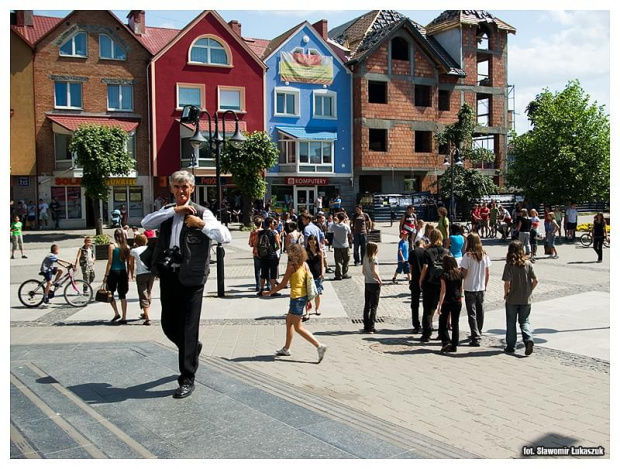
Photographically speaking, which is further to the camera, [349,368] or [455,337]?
[455,337]

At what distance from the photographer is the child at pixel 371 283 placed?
1041cm

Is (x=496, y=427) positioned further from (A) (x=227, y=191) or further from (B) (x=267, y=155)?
(A) (x=227, y=191)

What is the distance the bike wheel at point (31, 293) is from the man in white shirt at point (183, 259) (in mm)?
8629

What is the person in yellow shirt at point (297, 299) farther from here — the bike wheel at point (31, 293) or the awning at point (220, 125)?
the awning at point (220, 125)

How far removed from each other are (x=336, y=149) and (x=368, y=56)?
654 centimetres

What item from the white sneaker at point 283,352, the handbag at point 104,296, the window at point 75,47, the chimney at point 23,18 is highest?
the chimney at point 23,18

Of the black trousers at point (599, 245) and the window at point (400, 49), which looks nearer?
the black trousers at point (599, 245)

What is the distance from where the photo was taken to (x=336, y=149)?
42625 millimetres

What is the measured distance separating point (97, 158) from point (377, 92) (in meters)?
21.7

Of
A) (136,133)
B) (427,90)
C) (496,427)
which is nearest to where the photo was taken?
(496,427)

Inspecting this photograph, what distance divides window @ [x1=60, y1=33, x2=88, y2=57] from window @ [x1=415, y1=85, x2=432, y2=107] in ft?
73.7

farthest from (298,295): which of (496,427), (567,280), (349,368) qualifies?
(567,280)

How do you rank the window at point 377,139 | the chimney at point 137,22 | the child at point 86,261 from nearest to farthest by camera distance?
the child at point 86,261, the chimney at point 137,22, the window at point 377,139

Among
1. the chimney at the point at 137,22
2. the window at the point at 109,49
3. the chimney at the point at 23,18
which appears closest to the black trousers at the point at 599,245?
the window at the point at 109,49
